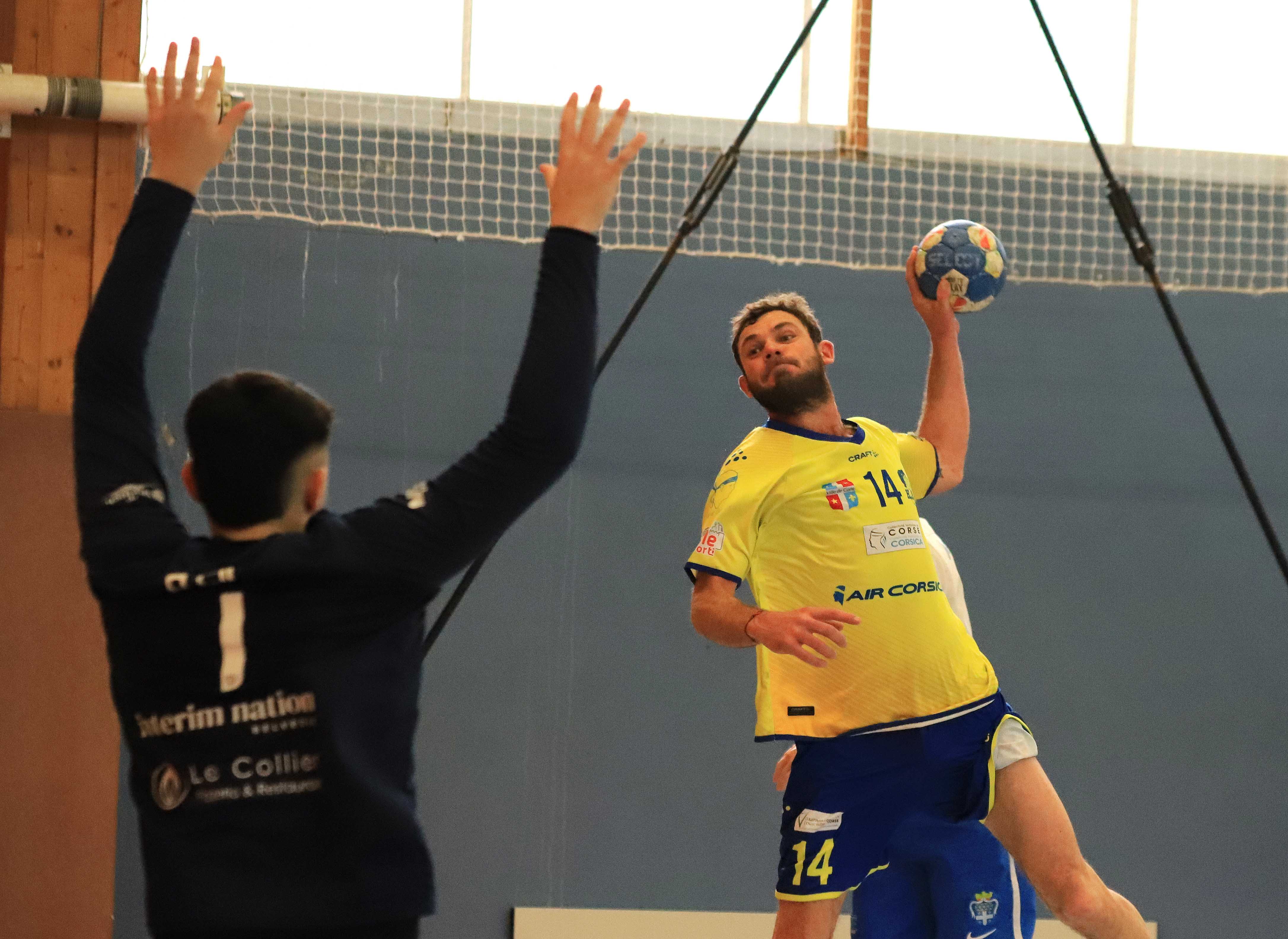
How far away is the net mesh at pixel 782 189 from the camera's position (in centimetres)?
575

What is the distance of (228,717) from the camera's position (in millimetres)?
1531

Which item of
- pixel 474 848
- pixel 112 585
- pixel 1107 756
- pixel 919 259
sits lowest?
pixel 474 848

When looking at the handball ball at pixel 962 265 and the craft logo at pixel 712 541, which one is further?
the handball ball at pixel 962 265

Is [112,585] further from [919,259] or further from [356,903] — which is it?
[919,259]

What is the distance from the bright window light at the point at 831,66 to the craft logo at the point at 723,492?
3014 millimetres

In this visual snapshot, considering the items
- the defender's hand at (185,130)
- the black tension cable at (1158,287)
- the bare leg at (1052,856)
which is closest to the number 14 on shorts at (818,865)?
the bare leg at (1052,856)

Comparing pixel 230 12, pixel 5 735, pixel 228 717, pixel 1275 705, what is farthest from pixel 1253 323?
pixel 228 717

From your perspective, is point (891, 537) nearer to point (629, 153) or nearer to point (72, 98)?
point (629, 153)

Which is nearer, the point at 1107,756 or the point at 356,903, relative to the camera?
the point at 356,903

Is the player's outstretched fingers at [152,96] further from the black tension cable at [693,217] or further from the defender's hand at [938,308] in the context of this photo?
the defender's hand at [938,308]

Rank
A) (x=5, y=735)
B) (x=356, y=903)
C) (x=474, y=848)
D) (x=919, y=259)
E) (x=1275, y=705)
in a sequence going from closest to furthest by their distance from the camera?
1. (x=356, y=903)
2. (x=919, y=259)
3. (x=5, y=735)
4. (x=474, y=848)
5. (x=1275, y=705)

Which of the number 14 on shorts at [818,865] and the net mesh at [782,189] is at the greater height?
the net mesh at [782,189]

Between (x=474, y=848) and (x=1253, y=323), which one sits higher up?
(x=1253, y=323)

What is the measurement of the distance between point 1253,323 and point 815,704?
12.4 feet
